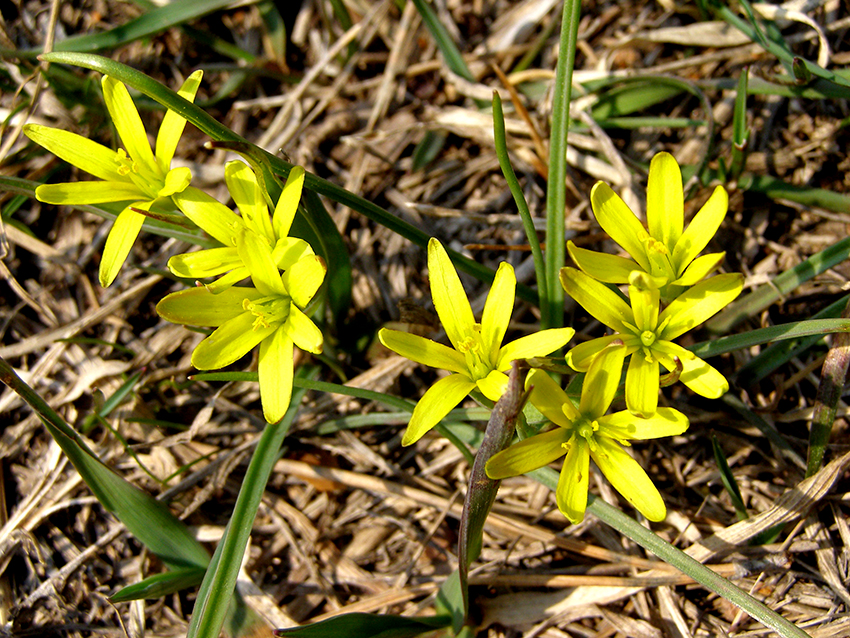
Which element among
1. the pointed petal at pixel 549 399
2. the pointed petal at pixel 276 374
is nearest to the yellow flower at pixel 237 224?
the pointed petal at pixel 276 374

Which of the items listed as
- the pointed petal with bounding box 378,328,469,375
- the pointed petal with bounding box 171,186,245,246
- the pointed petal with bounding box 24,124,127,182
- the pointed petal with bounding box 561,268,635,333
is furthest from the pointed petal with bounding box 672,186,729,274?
the pointed petal with bounding box 24,124,127,182

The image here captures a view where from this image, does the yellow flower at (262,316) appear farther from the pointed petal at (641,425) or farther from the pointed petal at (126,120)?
the pointed petal at (641,425)

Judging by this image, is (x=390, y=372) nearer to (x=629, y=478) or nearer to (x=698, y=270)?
(x=629, y=478)

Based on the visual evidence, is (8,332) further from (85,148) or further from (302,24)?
(302,24)

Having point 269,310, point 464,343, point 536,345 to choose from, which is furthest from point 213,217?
point 536,345

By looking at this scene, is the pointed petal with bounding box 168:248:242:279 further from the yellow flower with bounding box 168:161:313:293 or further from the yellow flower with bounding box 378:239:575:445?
the yellow flower with bounding box 378:239:575:445

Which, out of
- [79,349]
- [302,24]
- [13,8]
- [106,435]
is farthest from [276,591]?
[13,8]
